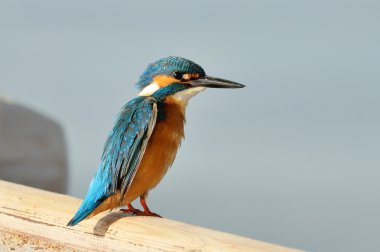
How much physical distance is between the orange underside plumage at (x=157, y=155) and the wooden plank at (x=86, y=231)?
0.34ft

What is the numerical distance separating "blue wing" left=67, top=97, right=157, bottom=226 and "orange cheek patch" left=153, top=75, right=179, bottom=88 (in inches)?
4.4

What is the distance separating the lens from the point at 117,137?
10.8 feet

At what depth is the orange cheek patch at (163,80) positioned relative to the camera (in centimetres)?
338

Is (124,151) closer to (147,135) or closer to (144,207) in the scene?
(147,135)

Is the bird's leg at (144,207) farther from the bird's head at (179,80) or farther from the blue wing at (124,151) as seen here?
the bird's head at (179,80)

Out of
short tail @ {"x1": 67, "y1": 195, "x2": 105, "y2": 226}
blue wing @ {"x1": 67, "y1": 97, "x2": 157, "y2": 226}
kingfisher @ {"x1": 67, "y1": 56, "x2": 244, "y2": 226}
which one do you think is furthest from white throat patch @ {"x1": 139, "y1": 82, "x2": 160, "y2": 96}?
short tail @ {"x1": 67, "y1": 195, "x2": 105, "y2": 226}

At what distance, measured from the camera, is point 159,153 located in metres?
3.32

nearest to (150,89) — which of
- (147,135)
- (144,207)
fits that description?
(147,135)

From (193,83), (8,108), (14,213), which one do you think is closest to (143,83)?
(193,83)

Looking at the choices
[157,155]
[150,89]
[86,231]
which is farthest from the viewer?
[150,89]

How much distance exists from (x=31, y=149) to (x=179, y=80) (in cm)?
247

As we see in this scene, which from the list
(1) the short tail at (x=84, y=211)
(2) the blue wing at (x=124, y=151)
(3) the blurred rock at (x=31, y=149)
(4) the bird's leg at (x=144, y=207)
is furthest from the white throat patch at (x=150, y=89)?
(3) the blurred rock at (x=31, y=149)

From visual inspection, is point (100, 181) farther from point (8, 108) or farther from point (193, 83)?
point (8, 108)

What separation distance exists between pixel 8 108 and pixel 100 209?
248cm
